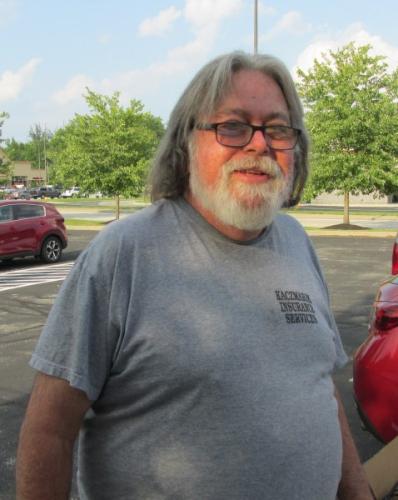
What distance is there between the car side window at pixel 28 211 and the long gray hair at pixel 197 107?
1256 centimetres

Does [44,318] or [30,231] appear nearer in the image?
[44,318]

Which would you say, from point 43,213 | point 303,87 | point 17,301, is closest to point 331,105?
point 303,87

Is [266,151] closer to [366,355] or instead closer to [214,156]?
[214,156]

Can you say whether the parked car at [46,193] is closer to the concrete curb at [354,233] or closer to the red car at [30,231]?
the concrete curb at [354,233]

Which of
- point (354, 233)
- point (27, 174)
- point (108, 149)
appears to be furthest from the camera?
point (27, 174)

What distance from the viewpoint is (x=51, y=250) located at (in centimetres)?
1462

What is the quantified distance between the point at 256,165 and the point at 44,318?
708cm

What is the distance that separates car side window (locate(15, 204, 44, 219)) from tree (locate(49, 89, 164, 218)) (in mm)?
12038

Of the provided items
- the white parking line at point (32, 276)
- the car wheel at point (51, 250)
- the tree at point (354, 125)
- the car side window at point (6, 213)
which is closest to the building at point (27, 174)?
the tree at point (354, 125)

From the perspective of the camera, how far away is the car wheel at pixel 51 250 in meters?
14.4

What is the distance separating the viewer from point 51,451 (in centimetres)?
140

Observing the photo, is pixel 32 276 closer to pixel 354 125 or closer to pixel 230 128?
pixel 230 128

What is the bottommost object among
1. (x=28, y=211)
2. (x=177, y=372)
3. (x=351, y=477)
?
(x=28, y=211)

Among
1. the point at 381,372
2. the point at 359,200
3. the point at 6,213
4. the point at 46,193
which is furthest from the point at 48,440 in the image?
the point at 46,193
